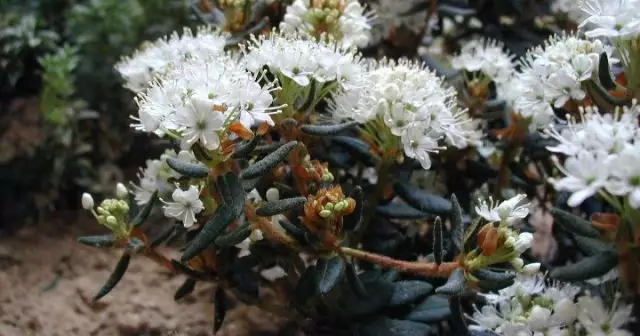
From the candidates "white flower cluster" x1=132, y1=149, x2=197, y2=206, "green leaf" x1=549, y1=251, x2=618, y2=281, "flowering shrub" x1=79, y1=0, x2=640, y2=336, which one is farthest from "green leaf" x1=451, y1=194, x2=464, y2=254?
"white flower cluster" x1=132, y1=149, x2=197, y2=206

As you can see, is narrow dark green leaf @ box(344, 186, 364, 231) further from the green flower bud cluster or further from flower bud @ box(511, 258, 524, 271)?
the green flower bud cluster

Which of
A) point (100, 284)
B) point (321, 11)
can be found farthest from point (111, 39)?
point (321, 11)

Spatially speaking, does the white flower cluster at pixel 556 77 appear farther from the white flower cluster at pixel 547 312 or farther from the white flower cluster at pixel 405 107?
the white flower cluster at pixel 547 312

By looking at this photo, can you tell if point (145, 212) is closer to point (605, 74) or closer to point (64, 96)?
point (605, 74)

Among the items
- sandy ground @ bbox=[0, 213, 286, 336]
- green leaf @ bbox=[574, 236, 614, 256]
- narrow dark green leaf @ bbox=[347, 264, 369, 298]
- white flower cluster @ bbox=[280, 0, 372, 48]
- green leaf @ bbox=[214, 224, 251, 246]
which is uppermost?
white flower cluster @ bbox=[280, 0, 372, 48]

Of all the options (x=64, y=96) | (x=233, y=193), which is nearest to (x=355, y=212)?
(x=233, y=193)

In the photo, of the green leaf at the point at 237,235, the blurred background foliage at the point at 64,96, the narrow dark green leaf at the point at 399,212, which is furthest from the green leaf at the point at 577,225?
Result: the blurred background foliage at the point at 64,96

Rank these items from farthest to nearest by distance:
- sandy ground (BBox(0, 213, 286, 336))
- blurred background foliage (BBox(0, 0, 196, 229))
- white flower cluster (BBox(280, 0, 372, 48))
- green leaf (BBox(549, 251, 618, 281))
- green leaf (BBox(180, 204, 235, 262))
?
blurred background foliage (BBox(0, 0, 196, 229))
sandy ground (BBox(0, 213, 286, 336))
white flower cluster (BBox(280, 0, 372, 48))
green leaf (BBox(180, 204, 235, 262))
green leaf (BBox(549, 251, 618, 281))
